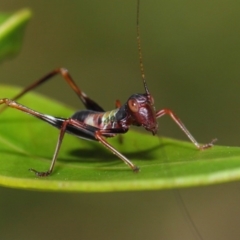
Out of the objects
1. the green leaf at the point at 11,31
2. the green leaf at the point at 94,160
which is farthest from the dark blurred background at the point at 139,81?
the green leaf at the point at 11,31

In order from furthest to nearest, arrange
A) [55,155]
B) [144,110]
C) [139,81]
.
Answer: [139,81], [144,110], [55,155]

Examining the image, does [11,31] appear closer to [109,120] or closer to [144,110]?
[109,120]

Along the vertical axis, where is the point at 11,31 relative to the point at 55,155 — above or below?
above

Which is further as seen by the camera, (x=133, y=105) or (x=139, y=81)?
(x=139, y=81)

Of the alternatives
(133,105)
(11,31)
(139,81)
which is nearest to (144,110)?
(133,105)

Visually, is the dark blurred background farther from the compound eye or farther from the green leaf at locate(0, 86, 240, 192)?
the compound eye

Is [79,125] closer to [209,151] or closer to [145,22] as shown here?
[209,151]

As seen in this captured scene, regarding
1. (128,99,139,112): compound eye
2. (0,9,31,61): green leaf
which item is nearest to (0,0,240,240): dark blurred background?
(0,9,31,61): green leaf
